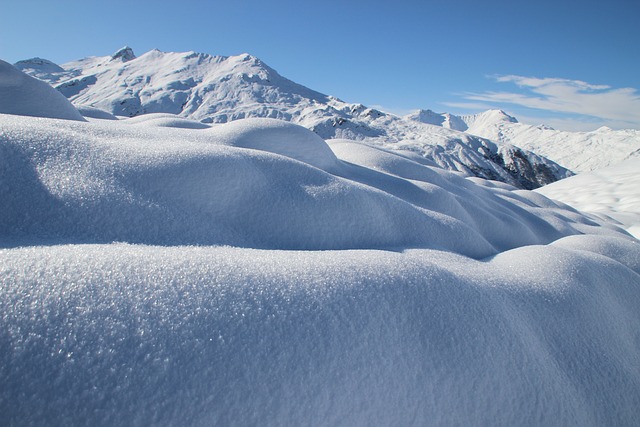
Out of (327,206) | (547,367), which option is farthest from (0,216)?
(547,367)

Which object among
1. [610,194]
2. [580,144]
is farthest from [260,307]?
[580,144]

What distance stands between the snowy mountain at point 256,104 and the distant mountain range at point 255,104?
16cm

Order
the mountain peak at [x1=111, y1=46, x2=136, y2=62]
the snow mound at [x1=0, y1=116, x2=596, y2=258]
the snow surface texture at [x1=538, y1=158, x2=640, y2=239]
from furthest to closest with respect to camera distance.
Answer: the mountain peak at [x1=111, y1=46, x2=136, y2=62] < the snow surface texture at [x1=538, y1=158, x2=640, y2=239] < the snow mound at [x1=0, y1=116, x2=596, y2=258]

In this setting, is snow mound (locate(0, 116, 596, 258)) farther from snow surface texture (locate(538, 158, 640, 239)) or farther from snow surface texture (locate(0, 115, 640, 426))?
snow surface texture (locate(538, 158, 640, 239))

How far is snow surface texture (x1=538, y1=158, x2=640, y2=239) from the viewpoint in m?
6.65

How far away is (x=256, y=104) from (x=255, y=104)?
183 mm

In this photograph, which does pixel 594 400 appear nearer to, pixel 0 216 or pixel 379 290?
pixel 379 290

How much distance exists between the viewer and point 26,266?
938mm

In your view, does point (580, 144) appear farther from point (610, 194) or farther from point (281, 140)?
point (281, 140)

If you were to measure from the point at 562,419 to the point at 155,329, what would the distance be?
1.43m

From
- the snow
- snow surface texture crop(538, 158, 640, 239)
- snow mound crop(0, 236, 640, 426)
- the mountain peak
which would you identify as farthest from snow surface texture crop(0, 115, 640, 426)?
the snow

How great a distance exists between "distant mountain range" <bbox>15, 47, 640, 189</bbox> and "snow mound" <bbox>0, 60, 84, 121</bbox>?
1589 inches

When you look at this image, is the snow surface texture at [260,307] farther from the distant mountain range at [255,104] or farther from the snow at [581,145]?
the snow at [581,145]

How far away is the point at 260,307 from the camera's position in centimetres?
100
